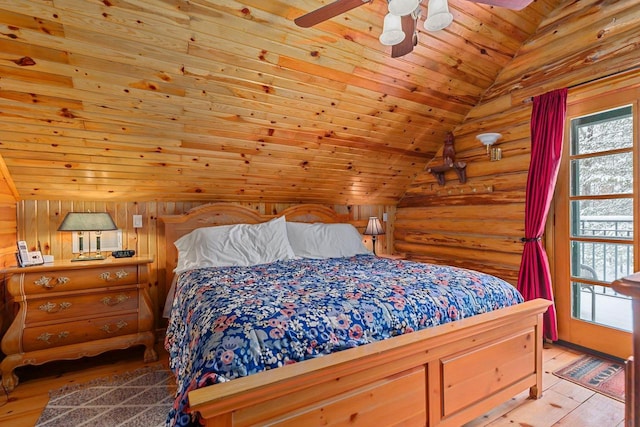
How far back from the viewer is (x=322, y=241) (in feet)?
10.8

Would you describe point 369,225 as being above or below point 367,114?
below

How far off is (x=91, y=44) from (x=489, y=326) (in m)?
2.71

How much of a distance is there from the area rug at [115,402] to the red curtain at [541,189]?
2882mm

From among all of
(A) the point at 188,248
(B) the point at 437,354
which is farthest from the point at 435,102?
(A) the point at 188,248

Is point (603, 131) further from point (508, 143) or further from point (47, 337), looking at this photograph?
point (47, 337)

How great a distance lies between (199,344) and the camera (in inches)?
49.1

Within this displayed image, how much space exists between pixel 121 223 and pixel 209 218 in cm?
76

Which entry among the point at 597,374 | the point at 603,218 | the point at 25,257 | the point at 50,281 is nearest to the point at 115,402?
the point at 50,281

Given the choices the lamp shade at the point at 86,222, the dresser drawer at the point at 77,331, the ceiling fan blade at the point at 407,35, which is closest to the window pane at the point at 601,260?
the ceiling fan blade at the point at 407,35

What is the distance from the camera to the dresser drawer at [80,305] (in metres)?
2.24

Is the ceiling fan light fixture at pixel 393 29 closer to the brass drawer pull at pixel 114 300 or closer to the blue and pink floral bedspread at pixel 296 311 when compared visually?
the blue and pink floral bedspread at pixel 296 311

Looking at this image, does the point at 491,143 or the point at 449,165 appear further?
the point at 449,165

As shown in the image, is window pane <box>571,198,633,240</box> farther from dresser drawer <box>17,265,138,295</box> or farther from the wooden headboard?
dresser drawer <box>17,265,138,295</box>

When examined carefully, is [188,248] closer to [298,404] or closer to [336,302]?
[336,302]
